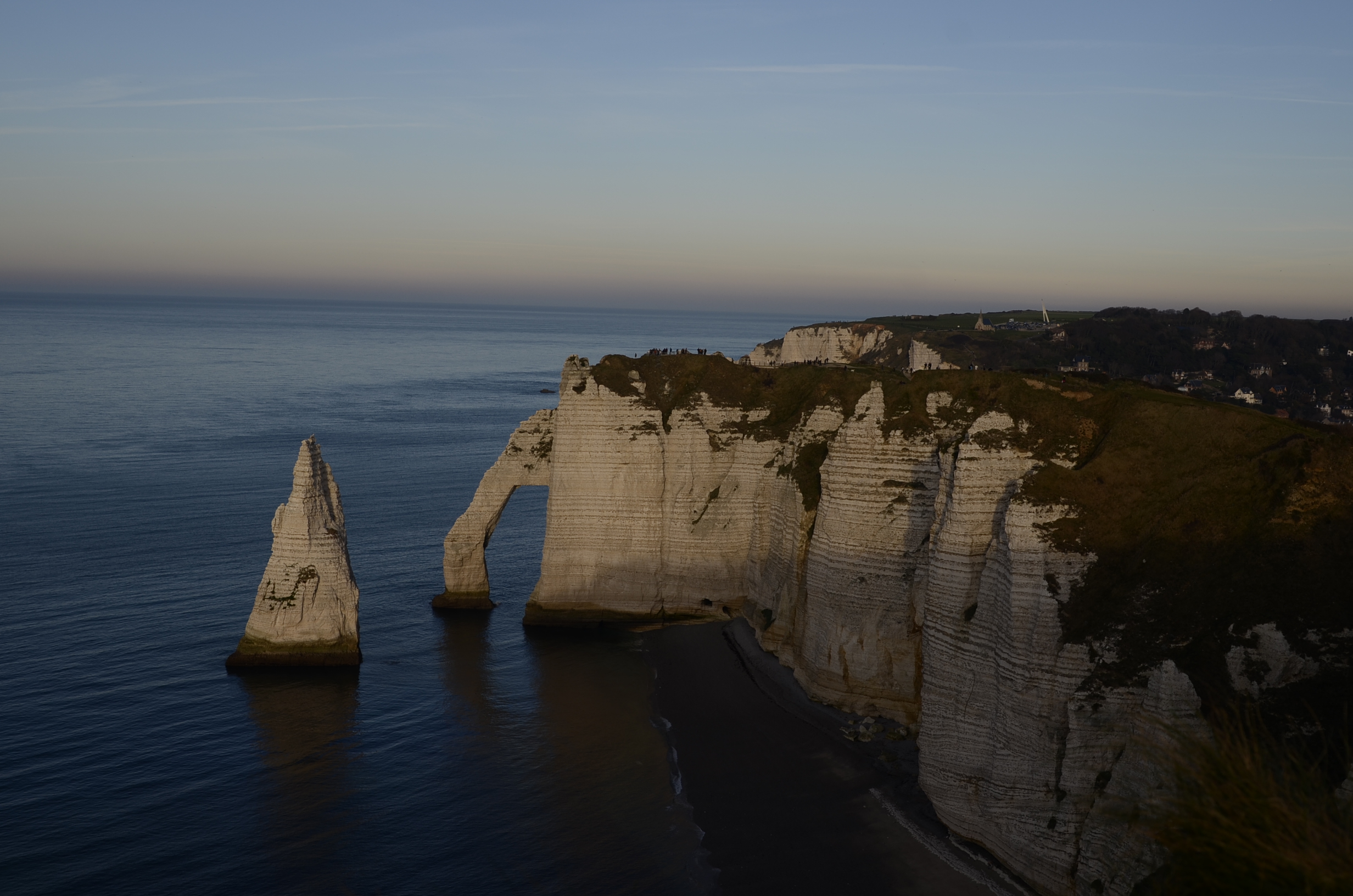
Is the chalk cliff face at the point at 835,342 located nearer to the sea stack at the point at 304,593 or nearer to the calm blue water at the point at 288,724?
the calm blue water at the point at 288,724

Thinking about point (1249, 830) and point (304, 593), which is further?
point (304, 593)

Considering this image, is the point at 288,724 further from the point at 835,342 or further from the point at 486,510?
the point at 835,342

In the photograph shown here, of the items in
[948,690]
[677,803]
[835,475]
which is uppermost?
[835,475]

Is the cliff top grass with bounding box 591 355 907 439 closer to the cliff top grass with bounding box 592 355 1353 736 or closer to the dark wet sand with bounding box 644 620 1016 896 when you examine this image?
the dark wet sand with bounding box 644 620 1016 896

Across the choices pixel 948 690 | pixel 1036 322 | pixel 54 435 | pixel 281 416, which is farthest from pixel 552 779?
pixel 1036 322

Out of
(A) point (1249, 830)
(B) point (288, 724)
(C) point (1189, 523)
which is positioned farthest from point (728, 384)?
(A) point (1249, 830)

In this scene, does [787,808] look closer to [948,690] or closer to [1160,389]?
[948,690]
